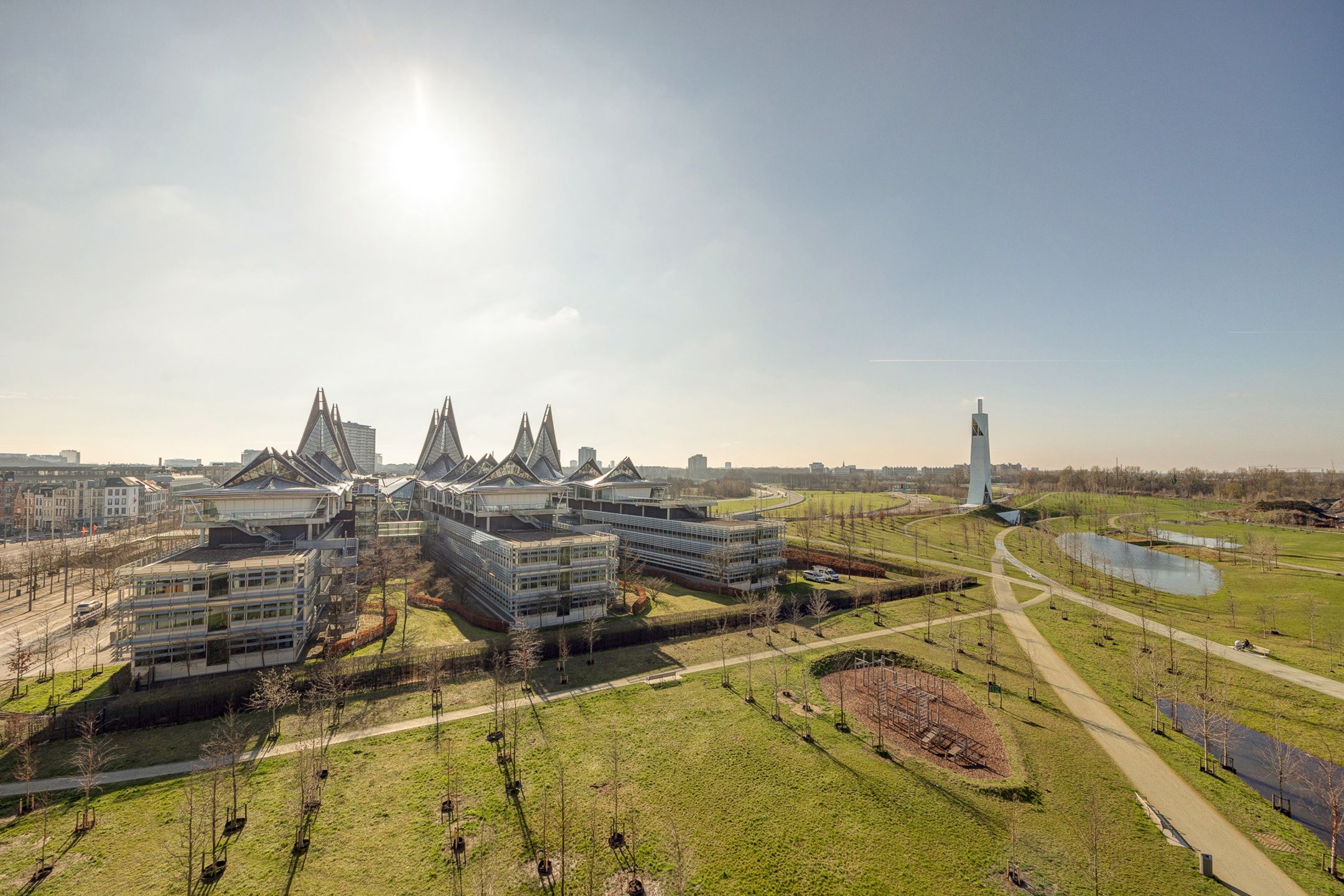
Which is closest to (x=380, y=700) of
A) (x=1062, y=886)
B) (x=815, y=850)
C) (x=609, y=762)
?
(x=609, y=762)

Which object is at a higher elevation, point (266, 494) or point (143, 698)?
point (266, 494)

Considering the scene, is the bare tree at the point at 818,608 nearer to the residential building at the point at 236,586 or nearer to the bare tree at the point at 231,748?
the bare tree at the point at 231,748

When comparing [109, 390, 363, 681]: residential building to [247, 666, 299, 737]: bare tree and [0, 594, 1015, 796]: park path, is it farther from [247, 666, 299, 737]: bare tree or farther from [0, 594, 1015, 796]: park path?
[0, 594, 1015, 796]: park path

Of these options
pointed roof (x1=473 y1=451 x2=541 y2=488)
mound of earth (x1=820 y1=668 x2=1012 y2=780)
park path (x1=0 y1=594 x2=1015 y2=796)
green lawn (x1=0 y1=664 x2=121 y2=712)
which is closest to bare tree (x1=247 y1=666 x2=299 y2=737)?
park path (x1=0 y1=594 x2=1015 y2=796)

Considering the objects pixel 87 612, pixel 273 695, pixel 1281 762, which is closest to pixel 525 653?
pixel 273 695

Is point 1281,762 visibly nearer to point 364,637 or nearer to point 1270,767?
point 1270,767

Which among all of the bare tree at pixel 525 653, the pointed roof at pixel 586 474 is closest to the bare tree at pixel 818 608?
the bare tree at pixel 525 653

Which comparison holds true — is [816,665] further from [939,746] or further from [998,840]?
[998,840]
